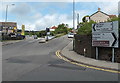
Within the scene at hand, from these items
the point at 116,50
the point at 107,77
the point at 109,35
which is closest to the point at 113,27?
the point at 109,35

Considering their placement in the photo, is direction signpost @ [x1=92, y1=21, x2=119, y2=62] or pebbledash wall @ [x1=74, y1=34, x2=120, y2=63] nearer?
direction signpost @ [x1=92, y1=21, x2=119, y2=62]

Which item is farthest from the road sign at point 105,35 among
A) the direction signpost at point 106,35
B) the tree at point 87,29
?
the tree at point 87,29

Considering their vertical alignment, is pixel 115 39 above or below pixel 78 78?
above

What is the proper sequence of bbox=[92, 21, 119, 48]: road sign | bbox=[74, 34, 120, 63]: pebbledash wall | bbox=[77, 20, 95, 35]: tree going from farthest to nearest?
bbox=[77, 20, 95, 35]: tree
bbox=[74, 34, 120, 63]: pebbledash wall
bbox=[92, 21, 119, 48]: road sign

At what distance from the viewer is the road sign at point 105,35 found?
1100 cm

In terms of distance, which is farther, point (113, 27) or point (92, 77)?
point (113, 27)

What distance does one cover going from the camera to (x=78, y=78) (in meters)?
7.32

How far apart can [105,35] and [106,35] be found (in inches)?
3.0

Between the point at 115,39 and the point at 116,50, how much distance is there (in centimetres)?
72

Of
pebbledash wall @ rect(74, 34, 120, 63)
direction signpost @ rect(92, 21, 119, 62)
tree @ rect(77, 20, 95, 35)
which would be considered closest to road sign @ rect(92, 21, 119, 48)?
direction signpost @ rect(92, 21, 119, 62)

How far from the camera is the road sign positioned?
36.1 ft

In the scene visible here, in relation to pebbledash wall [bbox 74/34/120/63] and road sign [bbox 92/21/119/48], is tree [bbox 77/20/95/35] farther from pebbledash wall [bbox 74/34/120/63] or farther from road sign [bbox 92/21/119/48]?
road sign [bbox 92/21/119/48]

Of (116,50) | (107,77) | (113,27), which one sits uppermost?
(113,27)

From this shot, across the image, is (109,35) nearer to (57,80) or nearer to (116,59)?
(116,59)
